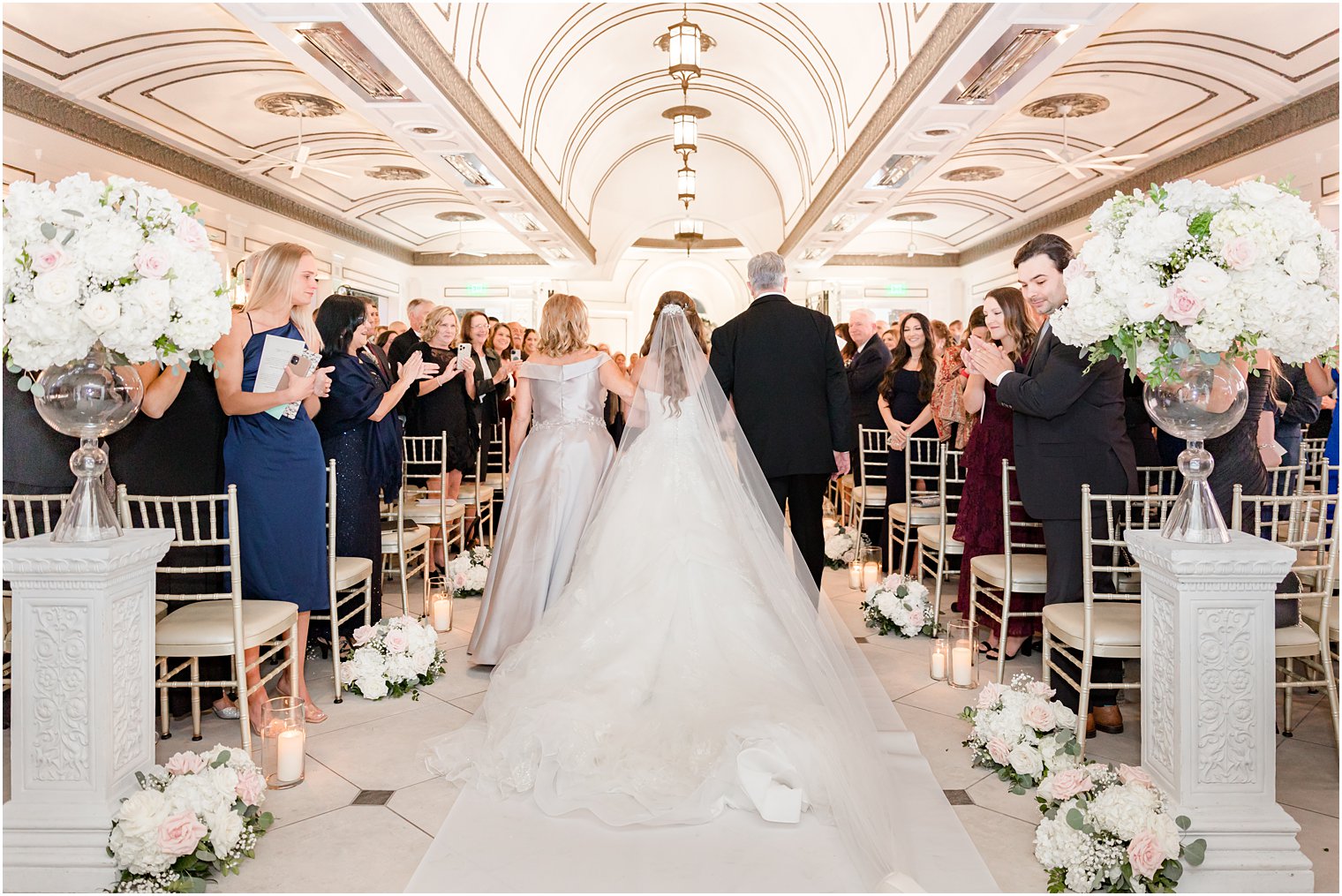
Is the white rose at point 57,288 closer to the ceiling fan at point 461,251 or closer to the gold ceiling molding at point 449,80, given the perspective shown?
the gold ceiling molding at point 449,80

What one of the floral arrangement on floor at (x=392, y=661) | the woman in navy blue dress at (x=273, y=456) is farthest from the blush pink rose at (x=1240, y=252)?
the floral arrangement on floor at (x=392, y=661)

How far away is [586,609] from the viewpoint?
11.3 ft

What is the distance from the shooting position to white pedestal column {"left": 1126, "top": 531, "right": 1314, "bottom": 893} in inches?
90.9

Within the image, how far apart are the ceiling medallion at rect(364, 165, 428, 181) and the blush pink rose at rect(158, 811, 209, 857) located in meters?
10.9

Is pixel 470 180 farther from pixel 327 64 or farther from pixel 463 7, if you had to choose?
pixel 327 64

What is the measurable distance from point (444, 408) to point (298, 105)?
191 inches

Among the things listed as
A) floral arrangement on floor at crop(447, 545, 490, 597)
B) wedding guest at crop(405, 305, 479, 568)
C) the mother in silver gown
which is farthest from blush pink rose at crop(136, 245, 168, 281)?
wedding guest at crop(405, 305, 479, 568)

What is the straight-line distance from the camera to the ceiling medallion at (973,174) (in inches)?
472

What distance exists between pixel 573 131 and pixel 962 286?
29.9 feet

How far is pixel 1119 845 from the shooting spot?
7.55 feet

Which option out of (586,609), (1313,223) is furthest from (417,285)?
(1313,223)

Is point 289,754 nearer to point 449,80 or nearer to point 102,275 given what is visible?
point 102,275

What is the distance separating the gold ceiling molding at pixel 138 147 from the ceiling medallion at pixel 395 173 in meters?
1.42

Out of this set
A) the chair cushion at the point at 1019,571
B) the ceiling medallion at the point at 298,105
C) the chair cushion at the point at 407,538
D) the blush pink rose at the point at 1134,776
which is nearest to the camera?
the blush pink rose at the point at 1134,776
